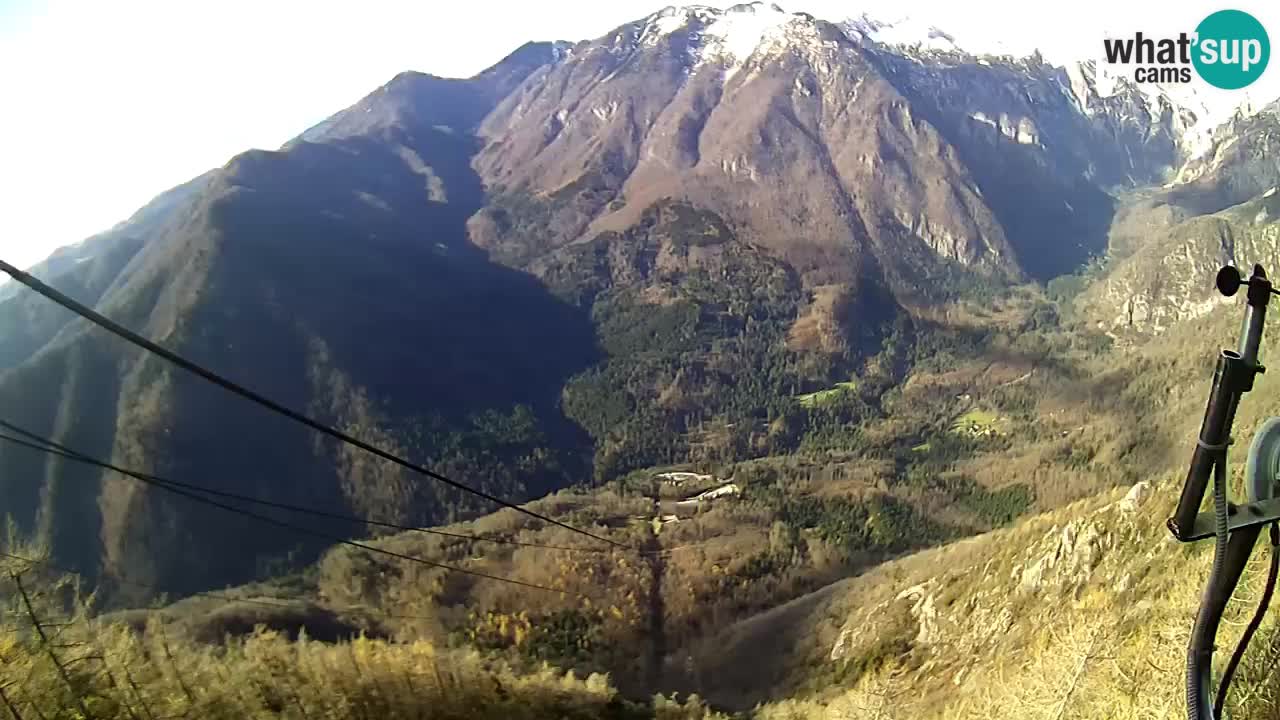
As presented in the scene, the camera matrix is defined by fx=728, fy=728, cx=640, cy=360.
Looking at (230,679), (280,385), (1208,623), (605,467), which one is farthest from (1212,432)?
(280,385)

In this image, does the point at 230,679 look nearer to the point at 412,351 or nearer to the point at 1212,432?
the point at 1212,432

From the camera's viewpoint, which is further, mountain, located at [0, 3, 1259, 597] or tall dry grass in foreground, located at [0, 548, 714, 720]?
mountain, located at [0, 3, 1259, 597]

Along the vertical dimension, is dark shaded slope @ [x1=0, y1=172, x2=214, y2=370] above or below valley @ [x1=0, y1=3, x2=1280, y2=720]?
above

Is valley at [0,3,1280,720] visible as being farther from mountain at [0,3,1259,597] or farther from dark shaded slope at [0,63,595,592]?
mountain at [0,3,1259,597]

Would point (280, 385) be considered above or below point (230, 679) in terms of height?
below

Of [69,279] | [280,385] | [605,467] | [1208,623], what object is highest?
[69,279]

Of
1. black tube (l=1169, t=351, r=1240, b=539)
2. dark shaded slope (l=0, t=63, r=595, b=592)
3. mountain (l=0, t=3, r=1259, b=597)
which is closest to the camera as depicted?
black tube (l=1169, t=351, r=1240, b=539)

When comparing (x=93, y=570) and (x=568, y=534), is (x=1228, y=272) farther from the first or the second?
(x=93, y=570)

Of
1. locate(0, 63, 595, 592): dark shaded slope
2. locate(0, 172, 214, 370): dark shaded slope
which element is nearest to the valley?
locate(0, 63, 595, 592): dark shaded slope

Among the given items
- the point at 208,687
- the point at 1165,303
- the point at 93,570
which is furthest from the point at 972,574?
the point at 1165,303

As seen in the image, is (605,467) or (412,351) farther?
(412,351)

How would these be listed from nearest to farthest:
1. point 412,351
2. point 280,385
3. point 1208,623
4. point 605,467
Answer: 1. point 1208,623
2. point 280,385
3. point 605,467
4. point 412,351

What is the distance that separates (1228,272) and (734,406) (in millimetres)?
132056

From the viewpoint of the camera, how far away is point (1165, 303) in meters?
146
